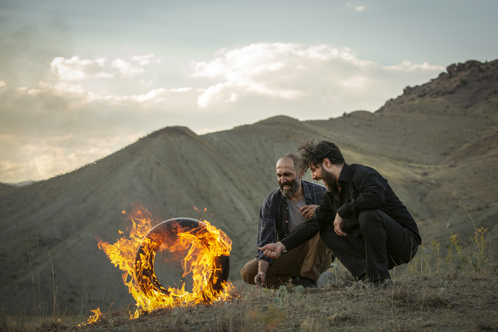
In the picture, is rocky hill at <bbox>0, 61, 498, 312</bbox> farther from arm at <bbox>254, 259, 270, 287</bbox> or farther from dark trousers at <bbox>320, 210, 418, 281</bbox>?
dark trousers at <bbox>320, 210, 418, 281</bbox>

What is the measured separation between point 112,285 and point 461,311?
1190cm

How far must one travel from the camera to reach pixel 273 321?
302 cm

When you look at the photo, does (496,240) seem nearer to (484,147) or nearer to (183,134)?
(183,134)

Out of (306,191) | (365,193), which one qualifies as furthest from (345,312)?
(306,191)

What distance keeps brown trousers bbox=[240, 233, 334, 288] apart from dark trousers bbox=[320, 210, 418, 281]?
58cm

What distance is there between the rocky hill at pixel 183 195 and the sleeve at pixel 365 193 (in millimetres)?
1834

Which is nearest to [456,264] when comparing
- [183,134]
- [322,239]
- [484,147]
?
[322,239]

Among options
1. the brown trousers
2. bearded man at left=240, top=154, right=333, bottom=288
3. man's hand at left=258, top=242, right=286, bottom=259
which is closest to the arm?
man's hand at left=258, top=242, right=286, bottom=259

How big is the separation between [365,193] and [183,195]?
14748 mm

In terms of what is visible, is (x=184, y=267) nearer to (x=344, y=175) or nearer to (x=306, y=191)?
(x=306, y=191)

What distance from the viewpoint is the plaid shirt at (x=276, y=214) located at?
4.63 metres

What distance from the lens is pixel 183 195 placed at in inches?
693

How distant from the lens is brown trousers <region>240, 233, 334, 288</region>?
4539 millimetres

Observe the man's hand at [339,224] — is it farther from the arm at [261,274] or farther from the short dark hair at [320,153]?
the arm at [261,274]
